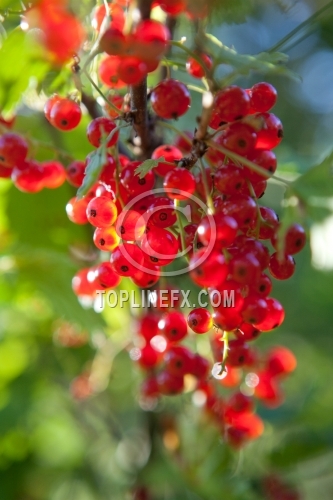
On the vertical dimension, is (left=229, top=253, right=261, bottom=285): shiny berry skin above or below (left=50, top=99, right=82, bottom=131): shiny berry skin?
below

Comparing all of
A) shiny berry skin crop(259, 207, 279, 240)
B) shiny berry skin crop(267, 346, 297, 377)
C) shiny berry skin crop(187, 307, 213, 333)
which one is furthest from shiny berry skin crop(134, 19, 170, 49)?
shiny berry skin crop(267, 346, 297, 377)

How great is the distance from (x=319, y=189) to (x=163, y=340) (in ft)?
1.54

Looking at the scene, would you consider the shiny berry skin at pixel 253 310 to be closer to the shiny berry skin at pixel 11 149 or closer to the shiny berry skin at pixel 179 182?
the shiny berry skin at pixel 179 182

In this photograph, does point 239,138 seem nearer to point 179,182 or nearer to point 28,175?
point 179,182

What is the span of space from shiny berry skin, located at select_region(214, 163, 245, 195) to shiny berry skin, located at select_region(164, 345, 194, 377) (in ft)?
1.31

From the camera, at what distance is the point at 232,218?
2.08 ft

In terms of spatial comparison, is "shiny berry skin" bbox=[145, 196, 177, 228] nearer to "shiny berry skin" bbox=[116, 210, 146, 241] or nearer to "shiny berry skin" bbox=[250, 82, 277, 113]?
"shiny berry skin" bbox=[116, 210, 146, 241]

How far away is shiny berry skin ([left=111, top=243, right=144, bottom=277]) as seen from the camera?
0.70 m

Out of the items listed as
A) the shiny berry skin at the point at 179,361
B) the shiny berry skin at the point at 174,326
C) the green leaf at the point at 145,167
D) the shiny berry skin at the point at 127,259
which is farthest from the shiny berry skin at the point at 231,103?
the shiny berry skin at the point at 179,361

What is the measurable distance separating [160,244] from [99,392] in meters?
0.85

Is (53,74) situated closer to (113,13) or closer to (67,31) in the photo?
(113,13)

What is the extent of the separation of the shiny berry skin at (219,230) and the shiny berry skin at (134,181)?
10 centimetres

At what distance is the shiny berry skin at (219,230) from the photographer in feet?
2.02

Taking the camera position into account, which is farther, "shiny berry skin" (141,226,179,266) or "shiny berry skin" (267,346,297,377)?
"shiny berry skin" (267,346,297,377)
